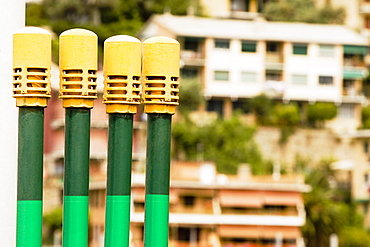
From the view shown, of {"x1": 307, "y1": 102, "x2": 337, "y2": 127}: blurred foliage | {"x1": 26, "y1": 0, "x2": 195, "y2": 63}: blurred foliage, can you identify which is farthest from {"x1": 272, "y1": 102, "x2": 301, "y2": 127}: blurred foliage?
{"x1": 26, "y1": 0, "x2": 195, "y2": 63}: blurred foliage

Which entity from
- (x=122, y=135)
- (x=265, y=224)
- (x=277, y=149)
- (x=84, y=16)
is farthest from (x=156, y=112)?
(x=84, y=16)

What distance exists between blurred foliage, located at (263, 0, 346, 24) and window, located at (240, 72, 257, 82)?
19.3 feet

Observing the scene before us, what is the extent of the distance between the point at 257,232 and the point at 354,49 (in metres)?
14.7

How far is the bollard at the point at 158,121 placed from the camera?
22.7 feet

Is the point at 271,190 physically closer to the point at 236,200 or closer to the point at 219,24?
the point at 236,200

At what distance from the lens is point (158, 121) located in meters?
6.96

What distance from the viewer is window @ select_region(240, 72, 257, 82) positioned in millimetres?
55219

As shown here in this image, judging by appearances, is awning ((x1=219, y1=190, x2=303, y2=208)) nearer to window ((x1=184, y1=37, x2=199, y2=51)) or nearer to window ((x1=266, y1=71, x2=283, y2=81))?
window ((x1=184, y1=37, x2=199, y2=51))

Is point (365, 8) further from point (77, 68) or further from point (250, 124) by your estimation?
point (77, 68)

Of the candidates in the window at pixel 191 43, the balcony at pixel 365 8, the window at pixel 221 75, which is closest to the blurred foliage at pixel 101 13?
the window at pixel 191 43

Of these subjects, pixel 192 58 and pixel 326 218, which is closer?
pixel 326 218

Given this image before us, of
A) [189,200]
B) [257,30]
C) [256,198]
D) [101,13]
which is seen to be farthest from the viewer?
[101,13]

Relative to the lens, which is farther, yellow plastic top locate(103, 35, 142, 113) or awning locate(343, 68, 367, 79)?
awning locate(343, 68, 367, 79)

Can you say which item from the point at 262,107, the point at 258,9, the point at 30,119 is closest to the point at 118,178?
the point at 30,119
